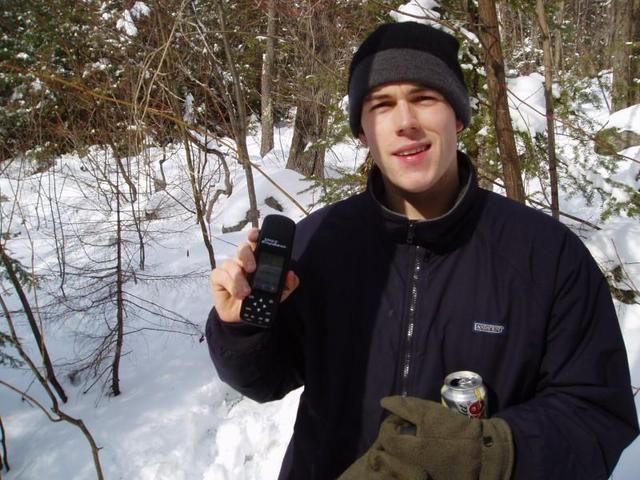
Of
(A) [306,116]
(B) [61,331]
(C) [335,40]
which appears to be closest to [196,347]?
(B) [61,331]

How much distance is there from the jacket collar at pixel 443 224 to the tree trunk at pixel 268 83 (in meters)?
4.20

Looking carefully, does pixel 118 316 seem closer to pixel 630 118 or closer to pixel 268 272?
pixel 268 272

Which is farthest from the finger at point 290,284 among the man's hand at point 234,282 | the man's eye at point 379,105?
the man's eye at point 379,105

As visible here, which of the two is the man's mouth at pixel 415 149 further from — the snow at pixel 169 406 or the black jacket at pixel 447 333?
the snow at pixel 169 406

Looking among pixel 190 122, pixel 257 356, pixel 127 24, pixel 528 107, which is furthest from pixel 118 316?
pixel 528 107

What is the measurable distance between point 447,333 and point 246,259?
0.57m

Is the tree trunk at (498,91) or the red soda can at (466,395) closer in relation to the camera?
the red soda can at (466,395)

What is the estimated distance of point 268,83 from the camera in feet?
34.6

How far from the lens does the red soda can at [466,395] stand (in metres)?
1.14

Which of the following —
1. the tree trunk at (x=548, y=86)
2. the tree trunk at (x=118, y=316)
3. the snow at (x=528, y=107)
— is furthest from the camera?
the tree trunk at (x=118, y=316)

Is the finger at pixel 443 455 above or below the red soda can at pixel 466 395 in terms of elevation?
below

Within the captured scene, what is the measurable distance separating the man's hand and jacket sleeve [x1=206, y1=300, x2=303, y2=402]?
0.04 metres

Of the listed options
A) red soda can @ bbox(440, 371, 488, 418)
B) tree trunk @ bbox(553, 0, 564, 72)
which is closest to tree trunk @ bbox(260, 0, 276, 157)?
tree trunk @ bbox(553, 0, 564, 72)

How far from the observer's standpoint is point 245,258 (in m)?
1.29
